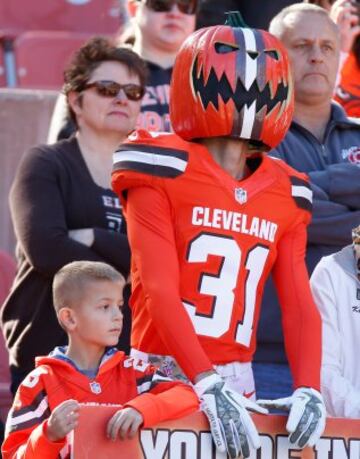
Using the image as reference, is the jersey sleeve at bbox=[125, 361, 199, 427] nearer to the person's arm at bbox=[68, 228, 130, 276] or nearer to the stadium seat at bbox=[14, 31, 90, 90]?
the person's arm at bbox=[68, 228, 130, 276]

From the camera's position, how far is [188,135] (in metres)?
4.45

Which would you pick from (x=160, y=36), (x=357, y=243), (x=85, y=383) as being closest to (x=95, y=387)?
(x=85, y=383)

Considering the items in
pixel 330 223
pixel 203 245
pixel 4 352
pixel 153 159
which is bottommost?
pixel 4 352

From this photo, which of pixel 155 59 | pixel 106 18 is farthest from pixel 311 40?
pixel 106 18

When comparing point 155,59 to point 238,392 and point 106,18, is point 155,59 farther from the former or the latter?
point 106,18

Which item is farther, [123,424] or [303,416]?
[303,416]

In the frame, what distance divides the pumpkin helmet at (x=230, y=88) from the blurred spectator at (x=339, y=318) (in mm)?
578

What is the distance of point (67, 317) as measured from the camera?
14.5 ft

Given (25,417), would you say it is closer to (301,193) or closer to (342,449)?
(342,449)

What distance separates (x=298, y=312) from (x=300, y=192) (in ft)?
1.28

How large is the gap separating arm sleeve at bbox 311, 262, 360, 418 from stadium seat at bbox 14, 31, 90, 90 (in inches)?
185

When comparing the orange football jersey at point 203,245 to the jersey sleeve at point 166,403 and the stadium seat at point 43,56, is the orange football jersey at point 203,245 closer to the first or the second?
the jersey sleeve at point 166,403

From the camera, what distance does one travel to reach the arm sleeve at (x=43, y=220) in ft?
17.5

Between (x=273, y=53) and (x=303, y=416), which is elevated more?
(x=273, y=53)
